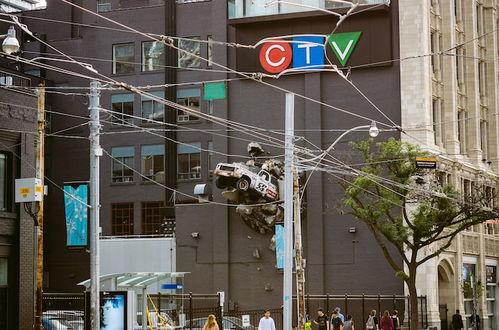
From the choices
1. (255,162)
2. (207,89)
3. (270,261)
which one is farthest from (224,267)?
(207,89)

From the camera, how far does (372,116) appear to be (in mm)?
54969

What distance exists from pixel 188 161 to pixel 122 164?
470cm

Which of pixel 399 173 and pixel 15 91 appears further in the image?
pixel 399 173

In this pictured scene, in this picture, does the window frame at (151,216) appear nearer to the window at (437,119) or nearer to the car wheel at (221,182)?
the car wheel at (221,182)

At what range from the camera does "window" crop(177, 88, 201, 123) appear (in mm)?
62438

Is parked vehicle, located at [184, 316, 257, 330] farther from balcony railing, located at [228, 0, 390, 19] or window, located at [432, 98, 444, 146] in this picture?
balcony railing, located at [228, 0, 390, 19]

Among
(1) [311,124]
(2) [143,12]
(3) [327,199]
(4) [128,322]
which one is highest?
(2) [143,12]

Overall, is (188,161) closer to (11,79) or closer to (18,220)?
(11,79)

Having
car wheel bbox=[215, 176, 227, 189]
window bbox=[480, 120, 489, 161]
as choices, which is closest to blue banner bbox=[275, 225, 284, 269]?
car wheel bbox=[215, 176, 227, 189]

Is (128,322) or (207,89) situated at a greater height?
(207,89)

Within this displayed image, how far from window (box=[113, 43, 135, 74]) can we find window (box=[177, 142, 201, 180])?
6428 millimetres

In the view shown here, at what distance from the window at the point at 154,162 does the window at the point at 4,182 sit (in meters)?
29.6

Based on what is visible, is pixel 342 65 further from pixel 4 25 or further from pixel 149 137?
pixel 4 25

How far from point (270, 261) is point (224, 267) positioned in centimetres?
279
